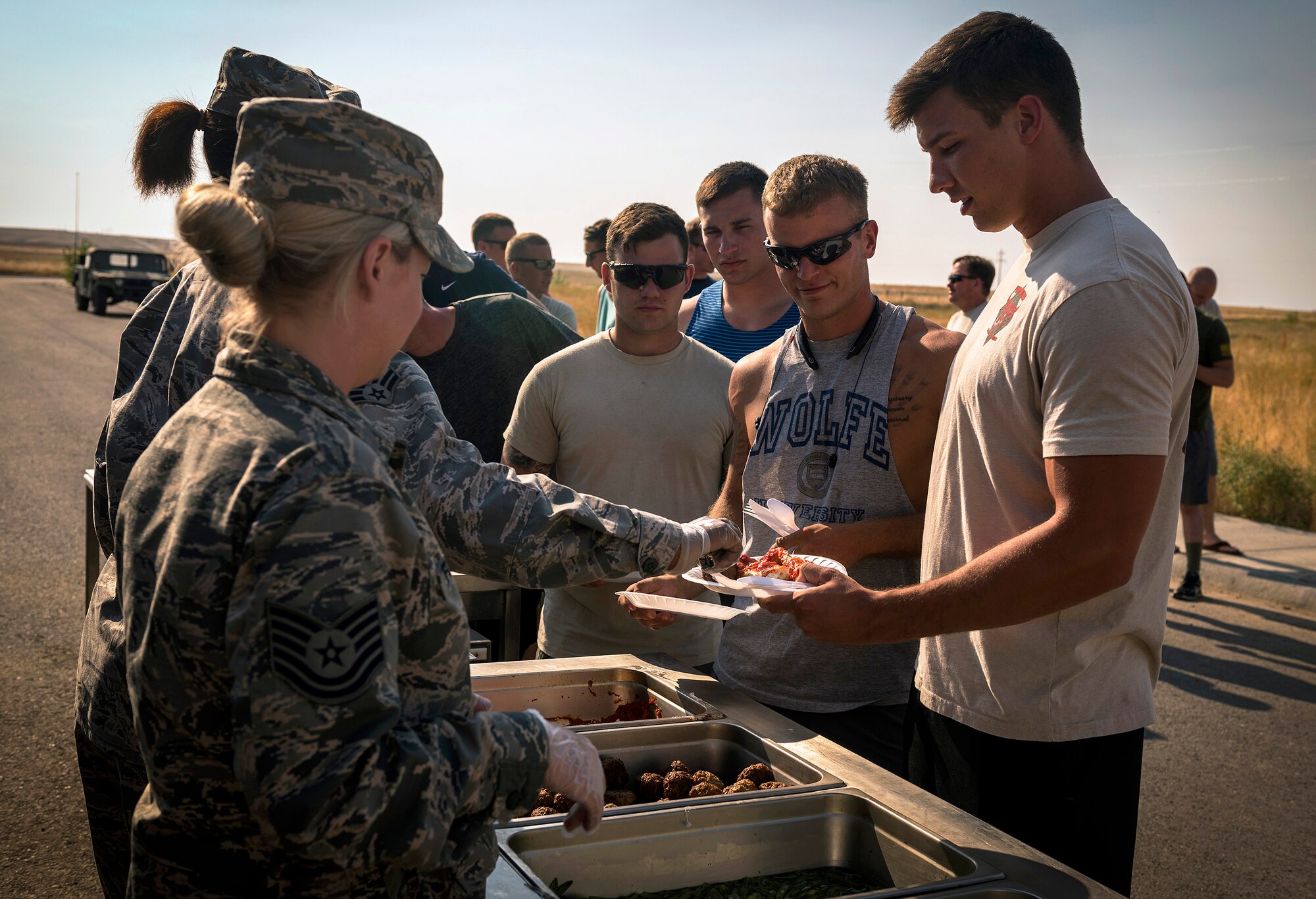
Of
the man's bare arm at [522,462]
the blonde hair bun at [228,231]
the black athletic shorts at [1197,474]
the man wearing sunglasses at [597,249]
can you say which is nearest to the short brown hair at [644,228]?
the man's bare arm at [522,462]

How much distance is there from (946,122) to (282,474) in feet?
5.45

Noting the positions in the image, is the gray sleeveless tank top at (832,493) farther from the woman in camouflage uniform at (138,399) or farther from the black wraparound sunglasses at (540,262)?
the black wraparound sunglasses at (540,262)

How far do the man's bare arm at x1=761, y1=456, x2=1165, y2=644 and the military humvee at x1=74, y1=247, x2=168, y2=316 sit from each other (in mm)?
35526

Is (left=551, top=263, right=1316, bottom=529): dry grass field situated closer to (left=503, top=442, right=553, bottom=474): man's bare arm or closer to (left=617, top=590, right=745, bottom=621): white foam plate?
(left=503, top=442, right=553, bottom=474): man's bare arm

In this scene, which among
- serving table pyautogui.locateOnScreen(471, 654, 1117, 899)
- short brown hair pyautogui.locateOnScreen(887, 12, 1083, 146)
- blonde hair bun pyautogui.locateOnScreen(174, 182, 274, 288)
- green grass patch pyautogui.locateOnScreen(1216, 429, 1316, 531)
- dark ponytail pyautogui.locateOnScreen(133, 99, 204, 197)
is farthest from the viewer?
green grass patch pyautogui.locateOnScreen(1216, 429, 1316, 531)

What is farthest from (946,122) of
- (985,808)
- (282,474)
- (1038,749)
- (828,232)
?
(282,474)

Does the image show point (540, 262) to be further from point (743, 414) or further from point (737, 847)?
point (737, 847)

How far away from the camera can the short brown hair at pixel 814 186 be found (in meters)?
2.95

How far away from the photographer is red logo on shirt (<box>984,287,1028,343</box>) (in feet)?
7.09

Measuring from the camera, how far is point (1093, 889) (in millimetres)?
1755

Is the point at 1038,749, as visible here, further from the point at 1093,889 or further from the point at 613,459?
the point at 613,459

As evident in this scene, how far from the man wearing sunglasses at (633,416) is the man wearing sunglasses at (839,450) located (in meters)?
0.65

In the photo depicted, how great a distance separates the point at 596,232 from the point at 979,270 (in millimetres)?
3578

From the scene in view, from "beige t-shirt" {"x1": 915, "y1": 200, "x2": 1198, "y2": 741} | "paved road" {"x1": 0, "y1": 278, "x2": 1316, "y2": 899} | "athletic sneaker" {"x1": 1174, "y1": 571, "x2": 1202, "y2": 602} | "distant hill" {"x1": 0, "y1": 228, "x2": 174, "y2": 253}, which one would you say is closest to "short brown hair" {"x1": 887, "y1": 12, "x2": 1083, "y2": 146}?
"beige t-shirt" {"x1": 915, "y1": 200, "x2": 1198, "y2": 741}
